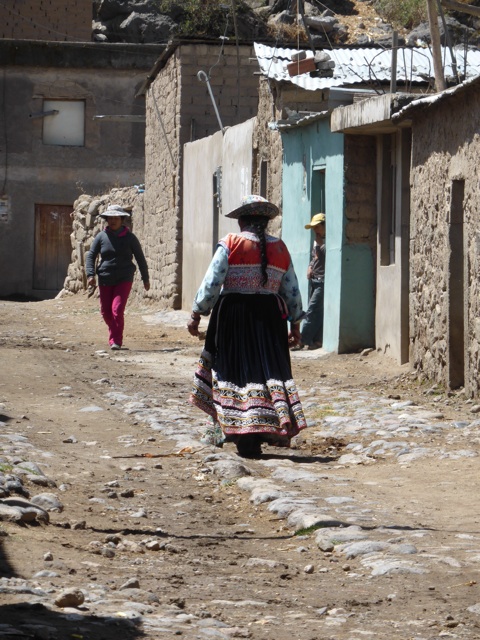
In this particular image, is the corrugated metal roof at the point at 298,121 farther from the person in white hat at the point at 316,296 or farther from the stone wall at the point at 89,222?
the stone wall at the point at 89,222

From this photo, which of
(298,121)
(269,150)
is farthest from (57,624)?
(269,150)

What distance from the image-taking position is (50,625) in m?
3.77

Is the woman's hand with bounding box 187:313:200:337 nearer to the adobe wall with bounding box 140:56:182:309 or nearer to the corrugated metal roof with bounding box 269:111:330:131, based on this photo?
the corrugated metal roof with bounding box 269:111:330:131

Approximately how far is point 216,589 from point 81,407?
559cm

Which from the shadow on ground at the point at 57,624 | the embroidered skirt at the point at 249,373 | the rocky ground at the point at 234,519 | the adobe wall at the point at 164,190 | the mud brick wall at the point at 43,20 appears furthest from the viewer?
the mud brick wall at the point at 43,20

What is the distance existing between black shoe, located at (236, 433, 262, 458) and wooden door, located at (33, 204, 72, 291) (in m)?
24.6

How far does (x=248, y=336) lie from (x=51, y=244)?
24.6 metres

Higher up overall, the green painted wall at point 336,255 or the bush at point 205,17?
the bush at point 205,17

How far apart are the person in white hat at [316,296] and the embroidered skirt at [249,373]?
6257 mm

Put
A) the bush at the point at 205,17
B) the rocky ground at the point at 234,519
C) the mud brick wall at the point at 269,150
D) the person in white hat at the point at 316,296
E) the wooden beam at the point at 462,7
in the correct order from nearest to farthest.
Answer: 1. the rocky ground at the point at 234,519
2. the wooden beam at the point at 462,7
3. the person in white hat at the point at 316,296
4. the mud brick wall at the point at 269,150
5. the bush at the point at 205,17

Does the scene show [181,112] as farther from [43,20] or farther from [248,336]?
[43,20]

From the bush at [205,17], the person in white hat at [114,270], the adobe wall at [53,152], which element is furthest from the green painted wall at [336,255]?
the bush at [205,17]

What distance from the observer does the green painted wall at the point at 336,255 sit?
44.5 ft

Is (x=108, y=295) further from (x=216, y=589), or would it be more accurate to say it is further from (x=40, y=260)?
(x=40, y=260)
